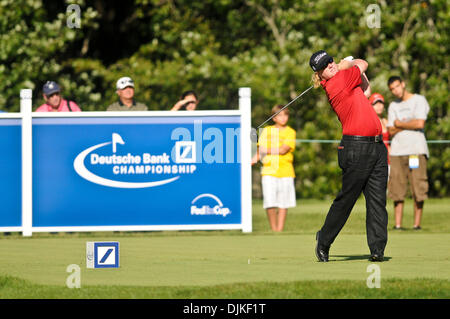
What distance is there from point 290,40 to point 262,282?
15.9m

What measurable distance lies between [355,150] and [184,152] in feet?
13.0

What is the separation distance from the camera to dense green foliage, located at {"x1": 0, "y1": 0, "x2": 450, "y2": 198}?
72.2 ft

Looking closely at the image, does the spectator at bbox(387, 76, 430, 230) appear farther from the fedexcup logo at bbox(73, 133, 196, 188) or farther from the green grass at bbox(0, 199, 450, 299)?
the fedexcup logo at bbox(73, 133, 196, 188)

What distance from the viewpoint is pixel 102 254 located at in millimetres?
9242

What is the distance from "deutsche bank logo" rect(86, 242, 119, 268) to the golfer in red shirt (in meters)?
1.92

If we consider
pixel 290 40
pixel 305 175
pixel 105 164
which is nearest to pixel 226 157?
pixel 105 164

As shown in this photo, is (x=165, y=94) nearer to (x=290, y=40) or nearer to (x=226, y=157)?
(x=290, y=40)

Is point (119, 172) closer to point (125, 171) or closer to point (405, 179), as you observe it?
point (125, 171)

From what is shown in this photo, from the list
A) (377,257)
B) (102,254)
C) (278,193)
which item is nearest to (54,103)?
(278,193)

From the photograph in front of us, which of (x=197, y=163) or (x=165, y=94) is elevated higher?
(x=165, y=94)

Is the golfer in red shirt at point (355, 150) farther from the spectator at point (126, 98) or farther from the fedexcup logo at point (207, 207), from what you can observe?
the spectator at point (126, 98)

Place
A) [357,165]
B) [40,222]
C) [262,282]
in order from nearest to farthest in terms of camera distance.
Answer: [262,282] < [357,165] < [40,222]

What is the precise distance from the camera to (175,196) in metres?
13.0
